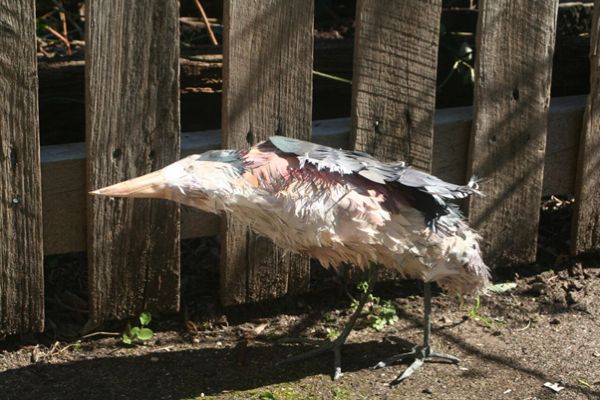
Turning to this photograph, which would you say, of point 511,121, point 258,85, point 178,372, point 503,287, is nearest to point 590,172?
point 511,121

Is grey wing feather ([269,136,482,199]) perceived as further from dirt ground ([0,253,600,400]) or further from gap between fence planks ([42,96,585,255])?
dirt ground ([0,253,600,400])

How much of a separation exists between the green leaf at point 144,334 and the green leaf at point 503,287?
4.86 feet

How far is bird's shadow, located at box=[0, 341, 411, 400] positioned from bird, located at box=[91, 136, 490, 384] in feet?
1.43

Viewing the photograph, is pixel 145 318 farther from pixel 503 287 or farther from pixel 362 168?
pixel 503 287

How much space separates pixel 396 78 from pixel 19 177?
4.84ft

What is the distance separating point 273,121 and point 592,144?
1.49 m

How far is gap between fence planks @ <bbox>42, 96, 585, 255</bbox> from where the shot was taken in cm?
357

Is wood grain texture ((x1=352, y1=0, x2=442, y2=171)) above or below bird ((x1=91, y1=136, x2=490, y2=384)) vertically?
above

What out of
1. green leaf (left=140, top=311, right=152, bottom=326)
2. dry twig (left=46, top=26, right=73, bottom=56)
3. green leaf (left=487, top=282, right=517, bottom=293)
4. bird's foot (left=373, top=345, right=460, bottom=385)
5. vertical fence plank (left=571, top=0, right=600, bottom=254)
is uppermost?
dry twig (left=46, top=26, right=73, bottom=56)

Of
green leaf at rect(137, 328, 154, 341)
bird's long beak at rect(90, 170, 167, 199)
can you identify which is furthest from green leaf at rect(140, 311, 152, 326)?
bird's long beak at rect(90, 170, 167, 199)

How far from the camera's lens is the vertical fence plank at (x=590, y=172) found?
4.17m

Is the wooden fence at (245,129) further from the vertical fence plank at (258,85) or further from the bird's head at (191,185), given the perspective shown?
the bird's head at (191,185)

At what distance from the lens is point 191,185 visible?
310cm

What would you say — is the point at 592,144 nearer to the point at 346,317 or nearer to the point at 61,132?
the point at 346,317
